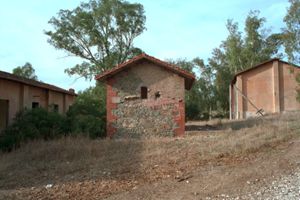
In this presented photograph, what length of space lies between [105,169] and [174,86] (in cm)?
794

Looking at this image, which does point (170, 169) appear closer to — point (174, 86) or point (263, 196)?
point (263, 196)

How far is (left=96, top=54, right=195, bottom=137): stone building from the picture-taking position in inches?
671

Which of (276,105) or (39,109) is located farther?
(276,105)

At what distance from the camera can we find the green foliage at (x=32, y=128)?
15609mm

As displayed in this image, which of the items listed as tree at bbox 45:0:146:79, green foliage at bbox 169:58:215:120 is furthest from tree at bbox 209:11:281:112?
tree at bbox 45:0:146:79

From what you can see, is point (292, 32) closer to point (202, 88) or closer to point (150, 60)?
point (150, 60)

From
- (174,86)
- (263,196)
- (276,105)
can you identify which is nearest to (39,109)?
(174,86)

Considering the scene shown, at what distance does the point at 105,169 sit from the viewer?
10.3 meters

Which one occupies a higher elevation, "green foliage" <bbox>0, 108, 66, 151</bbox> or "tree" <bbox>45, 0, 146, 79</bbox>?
"tree" <bbox>45, 0, 146, 79</bbox>

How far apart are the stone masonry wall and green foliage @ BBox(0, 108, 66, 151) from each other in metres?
2.97

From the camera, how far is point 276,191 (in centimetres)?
738

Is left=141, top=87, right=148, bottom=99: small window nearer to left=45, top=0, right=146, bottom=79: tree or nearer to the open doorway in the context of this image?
the open doorway

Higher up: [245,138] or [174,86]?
[174,86]

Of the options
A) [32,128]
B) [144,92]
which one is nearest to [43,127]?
[32,128]
